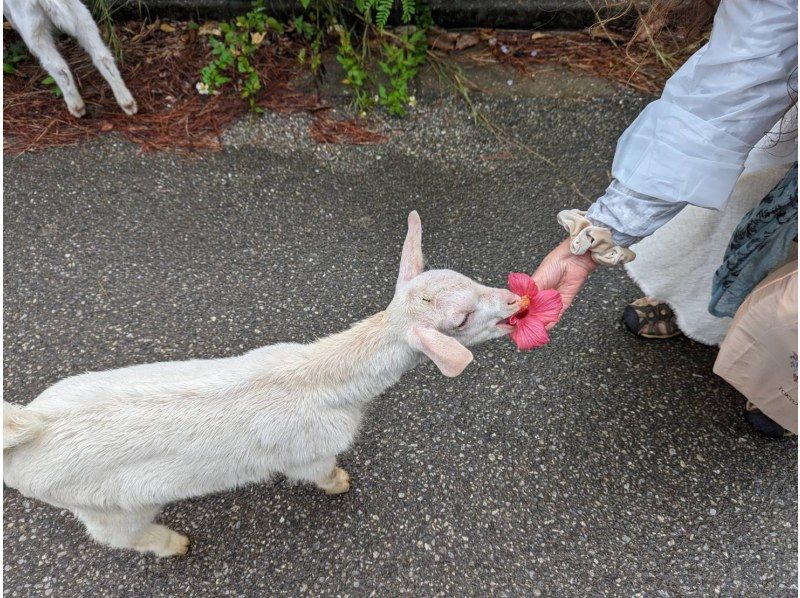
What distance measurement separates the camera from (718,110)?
190cm

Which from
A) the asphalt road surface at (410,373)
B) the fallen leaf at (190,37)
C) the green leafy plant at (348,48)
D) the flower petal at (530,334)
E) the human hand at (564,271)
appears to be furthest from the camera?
the fallen leaf at (190,37)

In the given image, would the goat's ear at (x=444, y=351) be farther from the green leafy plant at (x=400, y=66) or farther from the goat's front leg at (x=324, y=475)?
the green leafy plant at (x=400, y=66)

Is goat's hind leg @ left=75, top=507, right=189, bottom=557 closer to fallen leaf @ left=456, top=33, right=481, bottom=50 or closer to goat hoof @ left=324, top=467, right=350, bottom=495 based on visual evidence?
goat hoof @ left=324, top=467, right=350, bottom=495

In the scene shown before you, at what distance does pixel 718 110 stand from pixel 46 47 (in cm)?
422

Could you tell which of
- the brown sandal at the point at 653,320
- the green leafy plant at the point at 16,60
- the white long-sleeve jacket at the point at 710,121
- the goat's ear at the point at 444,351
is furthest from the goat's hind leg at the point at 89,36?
the brown sandal at the point at 653,320

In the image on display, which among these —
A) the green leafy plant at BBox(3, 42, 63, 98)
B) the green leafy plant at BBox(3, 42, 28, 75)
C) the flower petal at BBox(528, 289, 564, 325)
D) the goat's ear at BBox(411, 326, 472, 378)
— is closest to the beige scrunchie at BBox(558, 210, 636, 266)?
the flower petal at BBox(528, 289, 564, 325)

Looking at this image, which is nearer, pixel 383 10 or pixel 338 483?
pixel 338 483

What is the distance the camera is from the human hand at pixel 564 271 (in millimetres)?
2316

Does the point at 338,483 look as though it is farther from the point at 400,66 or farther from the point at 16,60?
the point at 16,60

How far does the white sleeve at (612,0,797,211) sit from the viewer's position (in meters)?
1.74

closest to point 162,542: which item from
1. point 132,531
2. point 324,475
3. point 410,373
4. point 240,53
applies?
point 132,531

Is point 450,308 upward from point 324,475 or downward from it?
upward

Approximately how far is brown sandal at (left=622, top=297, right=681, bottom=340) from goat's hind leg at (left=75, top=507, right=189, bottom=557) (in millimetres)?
2631

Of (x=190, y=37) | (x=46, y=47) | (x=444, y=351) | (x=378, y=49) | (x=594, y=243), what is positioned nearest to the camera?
(x=444, y=351)
